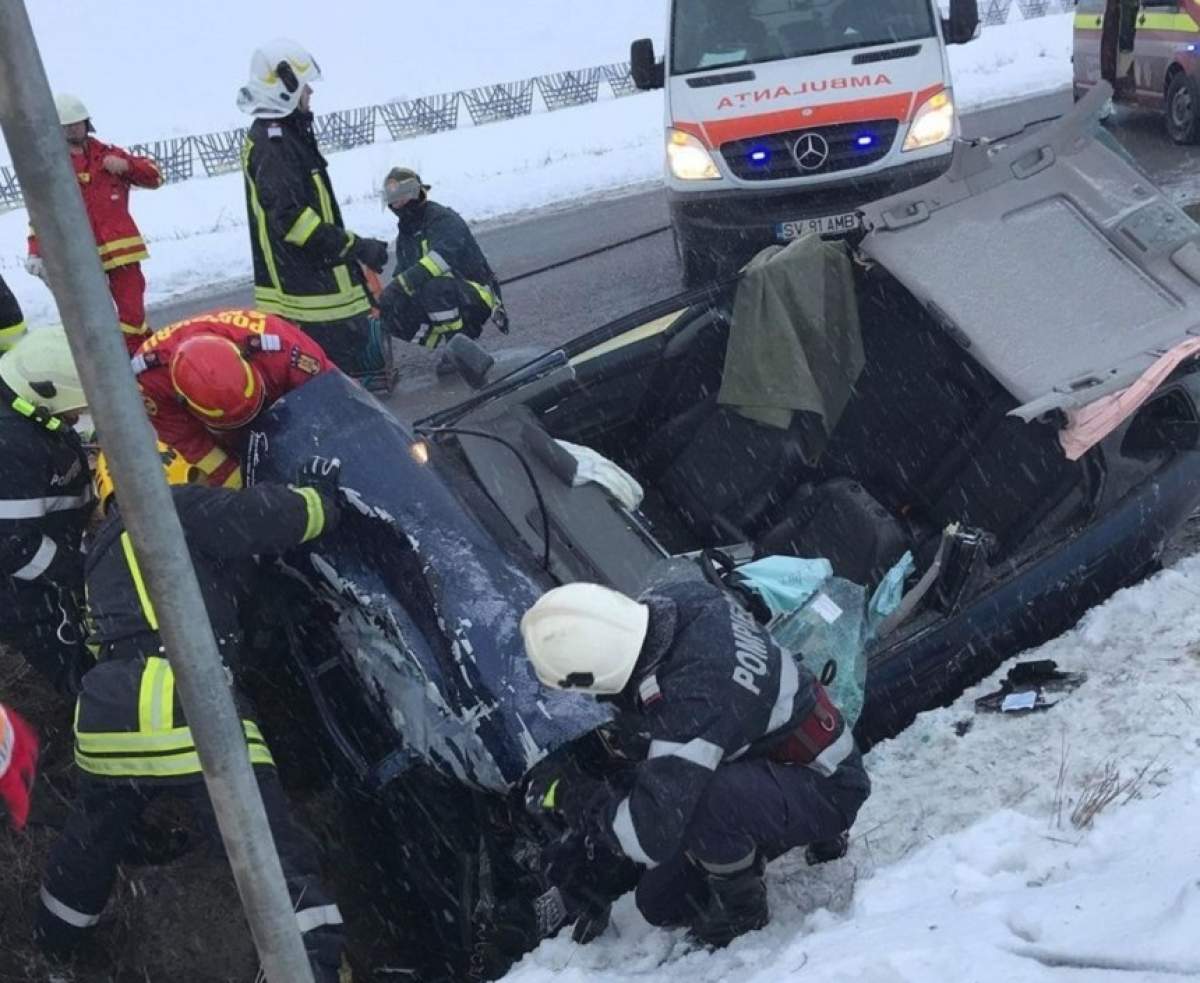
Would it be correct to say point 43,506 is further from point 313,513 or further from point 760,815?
point 760,815

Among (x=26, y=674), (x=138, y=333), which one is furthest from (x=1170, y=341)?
(x=138, y=333)

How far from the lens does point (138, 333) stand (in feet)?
23.4

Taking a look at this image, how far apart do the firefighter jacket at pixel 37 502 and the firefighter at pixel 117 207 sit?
296cm

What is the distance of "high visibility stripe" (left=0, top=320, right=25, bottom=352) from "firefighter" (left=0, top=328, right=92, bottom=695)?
2.29 feet

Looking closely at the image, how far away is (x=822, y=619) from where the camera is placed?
378 cm

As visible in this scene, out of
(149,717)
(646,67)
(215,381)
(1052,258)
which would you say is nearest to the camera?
(149,717)

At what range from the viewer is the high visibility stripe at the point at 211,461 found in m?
4.25

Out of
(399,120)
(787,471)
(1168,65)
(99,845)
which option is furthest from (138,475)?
(399,120)

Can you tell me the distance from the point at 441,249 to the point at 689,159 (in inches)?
72.6

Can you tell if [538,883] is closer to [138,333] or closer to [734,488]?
[734,488]

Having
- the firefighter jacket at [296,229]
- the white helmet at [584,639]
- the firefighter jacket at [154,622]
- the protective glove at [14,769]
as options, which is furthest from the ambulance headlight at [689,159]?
the protective glove at [14,769]

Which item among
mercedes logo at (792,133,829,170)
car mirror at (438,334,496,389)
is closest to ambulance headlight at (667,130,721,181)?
mercedes logo at (792,133,829,170)

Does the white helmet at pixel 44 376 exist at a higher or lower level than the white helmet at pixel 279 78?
lower

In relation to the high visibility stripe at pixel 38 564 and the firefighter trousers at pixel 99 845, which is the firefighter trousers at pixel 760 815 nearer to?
the firefighter trousers at pixel 99 845
